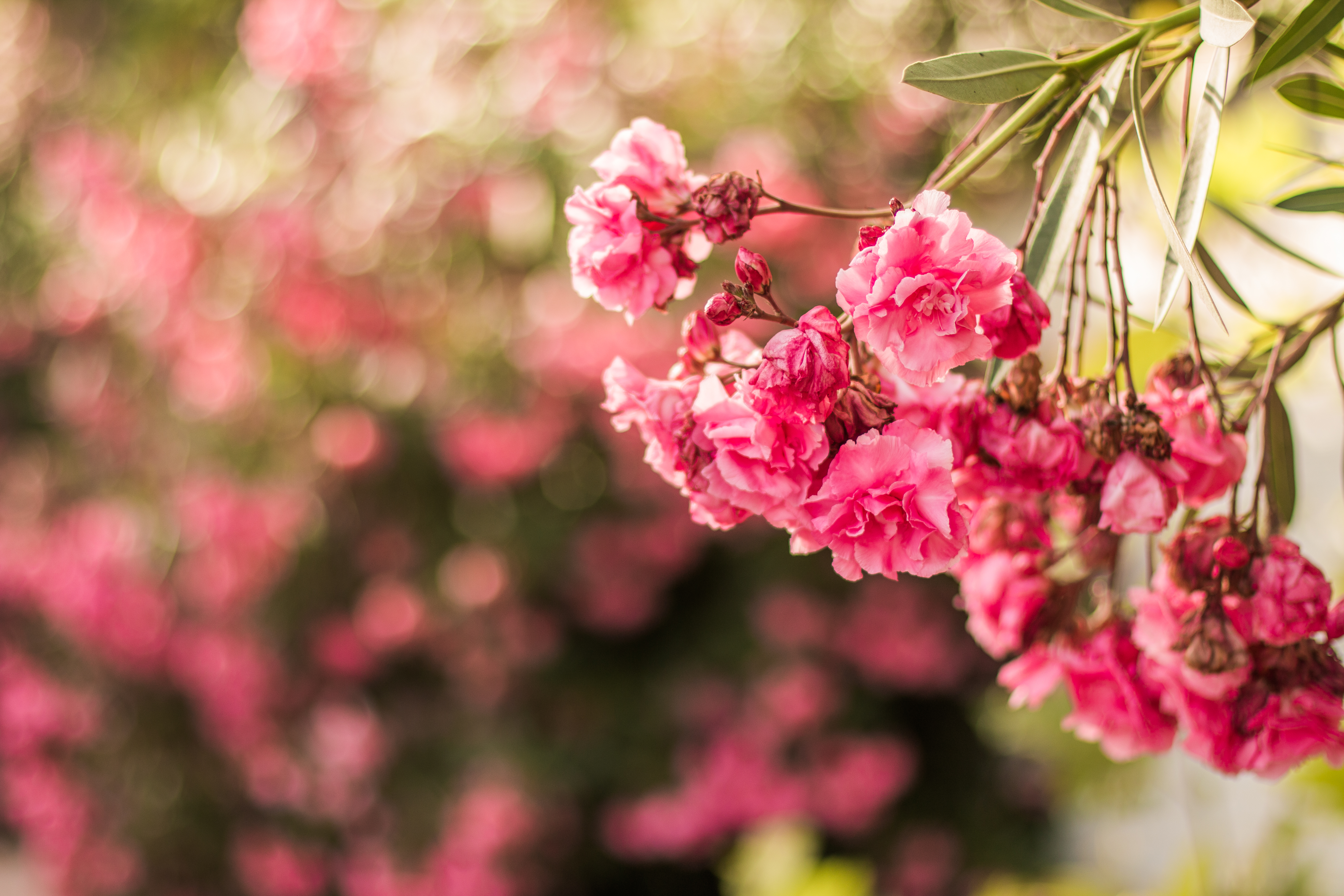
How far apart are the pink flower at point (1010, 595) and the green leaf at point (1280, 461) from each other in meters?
0.14

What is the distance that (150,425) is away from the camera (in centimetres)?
263

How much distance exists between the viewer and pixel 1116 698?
586mm

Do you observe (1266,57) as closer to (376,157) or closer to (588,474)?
(588,474)

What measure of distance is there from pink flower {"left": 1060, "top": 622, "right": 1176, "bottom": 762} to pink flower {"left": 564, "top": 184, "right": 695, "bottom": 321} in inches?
13.3

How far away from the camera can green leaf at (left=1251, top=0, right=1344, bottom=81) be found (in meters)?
0.46

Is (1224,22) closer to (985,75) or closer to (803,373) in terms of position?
(985,75)

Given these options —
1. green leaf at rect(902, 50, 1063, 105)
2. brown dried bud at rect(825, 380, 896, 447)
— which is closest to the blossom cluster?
brown dried bud at rect(825, 380, 896, 447)

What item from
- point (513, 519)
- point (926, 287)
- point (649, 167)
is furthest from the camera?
point (513, 519)

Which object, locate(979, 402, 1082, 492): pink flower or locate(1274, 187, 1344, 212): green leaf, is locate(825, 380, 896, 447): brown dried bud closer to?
locate(979, 402, 1082, 492): pink flower

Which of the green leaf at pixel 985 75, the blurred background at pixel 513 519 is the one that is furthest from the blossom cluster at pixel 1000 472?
the blurred background at pixel 513 519

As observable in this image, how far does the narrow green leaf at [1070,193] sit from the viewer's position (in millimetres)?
498

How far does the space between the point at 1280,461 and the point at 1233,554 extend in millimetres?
117

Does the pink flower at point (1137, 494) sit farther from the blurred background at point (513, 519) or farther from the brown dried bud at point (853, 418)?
the blurred background at point (513, 519)

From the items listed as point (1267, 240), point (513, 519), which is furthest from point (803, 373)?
point (513, 519)
